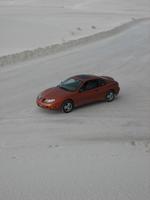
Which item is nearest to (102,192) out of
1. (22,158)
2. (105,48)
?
(22,158)

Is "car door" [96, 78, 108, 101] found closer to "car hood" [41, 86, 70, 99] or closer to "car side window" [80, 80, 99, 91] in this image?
"car side window" [80, 80, 99, 91]

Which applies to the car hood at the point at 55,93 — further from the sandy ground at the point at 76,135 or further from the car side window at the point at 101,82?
the car side window at the point at 101,82

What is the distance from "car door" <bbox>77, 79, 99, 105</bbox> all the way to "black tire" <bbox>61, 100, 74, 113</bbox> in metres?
0.43

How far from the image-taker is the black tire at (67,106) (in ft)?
58.7

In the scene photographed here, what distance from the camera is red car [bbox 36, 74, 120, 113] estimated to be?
1788 cm

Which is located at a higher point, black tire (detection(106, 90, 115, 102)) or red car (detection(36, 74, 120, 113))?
red car (detection(36, 74, 120, 113))

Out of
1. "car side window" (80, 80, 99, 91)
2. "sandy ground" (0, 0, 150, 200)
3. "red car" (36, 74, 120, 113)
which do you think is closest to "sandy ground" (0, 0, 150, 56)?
"sandy ground" (0, 0, 150, 200)

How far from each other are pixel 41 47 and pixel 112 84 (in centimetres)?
1707

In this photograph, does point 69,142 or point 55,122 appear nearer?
point 69,142

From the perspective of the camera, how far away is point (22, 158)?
1331 centimetres

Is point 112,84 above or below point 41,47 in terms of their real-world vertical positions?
above

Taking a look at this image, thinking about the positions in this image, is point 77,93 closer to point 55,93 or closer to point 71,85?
point 71,85

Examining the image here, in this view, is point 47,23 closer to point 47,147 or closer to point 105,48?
point 105,48

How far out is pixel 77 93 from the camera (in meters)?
18.4
